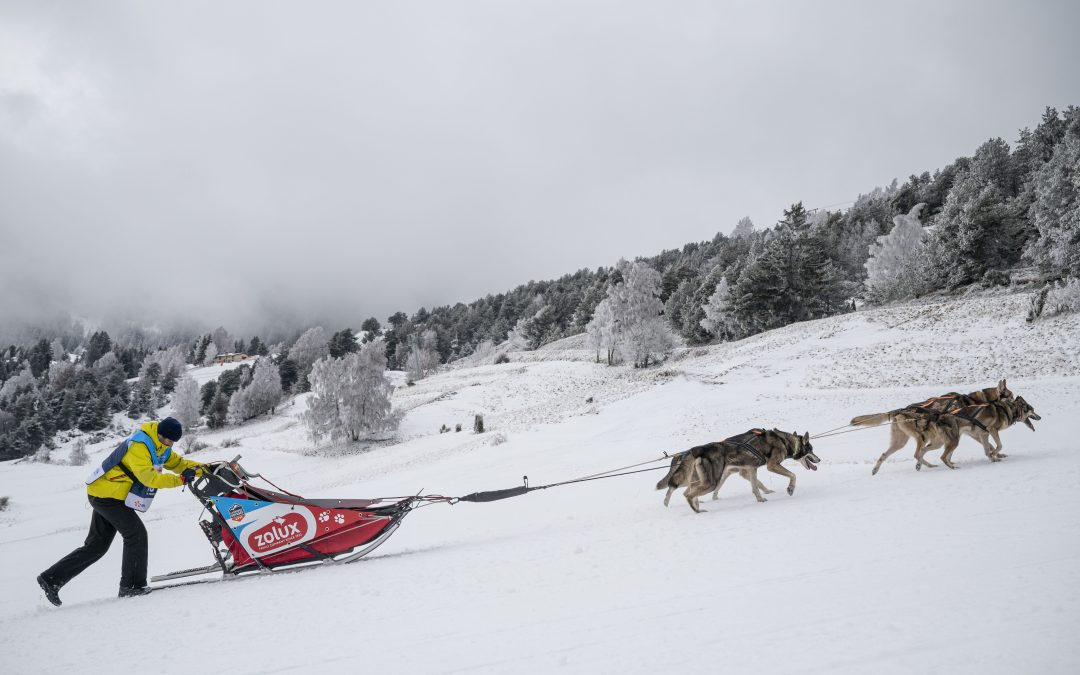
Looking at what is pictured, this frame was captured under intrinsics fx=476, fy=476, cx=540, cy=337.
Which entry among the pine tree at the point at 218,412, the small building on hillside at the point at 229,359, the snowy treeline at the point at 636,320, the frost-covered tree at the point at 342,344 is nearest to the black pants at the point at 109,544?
the snowy treeline at the point at 636,320

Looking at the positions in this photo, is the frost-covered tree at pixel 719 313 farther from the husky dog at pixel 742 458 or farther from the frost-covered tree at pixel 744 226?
the frost-covered tree at pixel 744 226

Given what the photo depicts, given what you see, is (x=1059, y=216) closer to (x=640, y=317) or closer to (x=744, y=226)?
(x=640, y=317)

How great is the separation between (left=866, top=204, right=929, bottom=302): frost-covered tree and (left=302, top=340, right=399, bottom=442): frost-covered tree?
47.3m

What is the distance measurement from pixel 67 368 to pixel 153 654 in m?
159

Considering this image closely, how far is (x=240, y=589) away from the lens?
5.55 m

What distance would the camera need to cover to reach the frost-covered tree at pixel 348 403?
39.7 meters

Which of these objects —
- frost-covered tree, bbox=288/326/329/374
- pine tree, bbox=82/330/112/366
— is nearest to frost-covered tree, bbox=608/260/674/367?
frost-covered tree, bbox=288/326/329/374

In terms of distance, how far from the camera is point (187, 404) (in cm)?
7006

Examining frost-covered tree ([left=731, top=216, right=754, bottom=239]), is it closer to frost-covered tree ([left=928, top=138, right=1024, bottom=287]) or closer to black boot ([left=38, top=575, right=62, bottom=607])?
frost-covered tree ([left=928, top=138, right=1024, bottom=287])

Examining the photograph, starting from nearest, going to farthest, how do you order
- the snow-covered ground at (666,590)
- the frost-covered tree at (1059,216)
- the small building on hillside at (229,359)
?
the snow-covered ground at (666,590) → the frost-covered tree at (1059,216) → the small building on hillside at (229,359)

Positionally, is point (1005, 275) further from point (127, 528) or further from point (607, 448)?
point (127, 528)

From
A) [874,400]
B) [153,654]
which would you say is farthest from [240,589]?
[874,400]

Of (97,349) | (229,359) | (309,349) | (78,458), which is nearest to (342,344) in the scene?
(309,349)

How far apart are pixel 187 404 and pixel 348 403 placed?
46858mm
